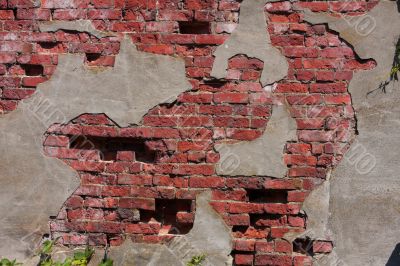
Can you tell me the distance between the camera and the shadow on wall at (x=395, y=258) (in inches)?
123

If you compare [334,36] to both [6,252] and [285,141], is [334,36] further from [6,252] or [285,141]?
[6,252]

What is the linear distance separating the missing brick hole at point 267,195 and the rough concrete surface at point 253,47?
2.26ft

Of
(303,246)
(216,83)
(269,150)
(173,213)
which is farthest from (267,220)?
(216,83)

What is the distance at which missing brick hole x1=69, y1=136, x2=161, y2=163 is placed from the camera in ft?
10.8

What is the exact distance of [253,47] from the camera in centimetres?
320

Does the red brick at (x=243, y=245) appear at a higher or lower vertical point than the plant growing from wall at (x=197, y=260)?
higher

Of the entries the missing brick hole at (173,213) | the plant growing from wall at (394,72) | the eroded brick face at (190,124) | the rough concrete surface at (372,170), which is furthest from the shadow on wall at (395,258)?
the missing brick hole at (173,213)

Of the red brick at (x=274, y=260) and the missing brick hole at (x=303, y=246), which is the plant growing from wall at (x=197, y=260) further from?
the missing brick hole at (x=303, y=246)

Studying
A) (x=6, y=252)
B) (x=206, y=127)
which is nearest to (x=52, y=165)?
(x=6, y=252)

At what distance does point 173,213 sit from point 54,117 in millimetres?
999

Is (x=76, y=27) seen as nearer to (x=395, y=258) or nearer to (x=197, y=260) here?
(x=197, y=260)

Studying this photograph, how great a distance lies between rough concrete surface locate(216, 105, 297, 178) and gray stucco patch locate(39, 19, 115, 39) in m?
1.16

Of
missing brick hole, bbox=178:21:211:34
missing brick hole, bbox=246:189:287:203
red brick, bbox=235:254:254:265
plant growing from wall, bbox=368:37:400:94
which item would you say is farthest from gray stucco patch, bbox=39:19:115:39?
plant growing from wall, bbox=368:37:400:94

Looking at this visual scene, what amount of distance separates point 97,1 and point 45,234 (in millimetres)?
1563
